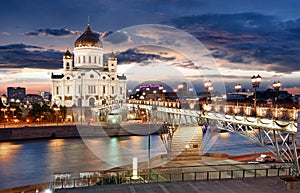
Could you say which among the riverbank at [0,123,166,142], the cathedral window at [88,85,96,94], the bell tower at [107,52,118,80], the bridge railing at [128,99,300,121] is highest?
the bell tower at [107,52,118,80]

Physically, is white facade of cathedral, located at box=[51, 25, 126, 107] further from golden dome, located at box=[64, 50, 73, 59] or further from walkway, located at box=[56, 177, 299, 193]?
walkway, located at box=[56, 177, 299, 193]

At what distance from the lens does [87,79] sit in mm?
75000

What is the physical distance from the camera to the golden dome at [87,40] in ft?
255

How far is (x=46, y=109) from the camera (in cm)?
5681

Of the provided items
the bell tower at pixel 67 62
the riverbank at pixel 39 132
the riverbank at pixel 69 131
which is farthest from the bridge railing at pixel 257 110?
the bell tower at pixel 67 62

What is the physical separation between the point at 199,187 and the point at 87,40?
69.5m

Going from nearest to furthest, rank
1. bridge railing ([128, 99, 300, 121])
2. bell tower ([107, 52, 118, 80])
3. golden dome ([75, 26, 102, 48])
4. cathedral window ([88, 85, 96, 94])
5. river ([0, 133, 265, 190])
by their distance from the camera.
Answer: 1. bridge railing ([128, 99, 300, 121])
2. river ([0, 133, 265, 190])
3. cathedral window ([88, 85, 96, 94])
4. golden dome ([75, 26, 102, 48])
5. bell tower ([107, 52, 118, 80])

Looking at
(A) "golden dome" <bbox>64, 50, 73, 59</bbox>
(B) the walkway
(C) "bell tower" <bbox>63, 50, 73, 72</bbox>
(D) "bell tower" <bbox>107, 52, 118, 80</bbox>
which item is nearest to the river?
(B) the walkway

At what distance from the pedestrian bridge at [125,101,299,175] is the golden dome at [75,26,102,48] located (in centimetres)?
5470

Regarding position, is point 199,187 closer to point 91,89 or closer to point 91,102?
point 91,102

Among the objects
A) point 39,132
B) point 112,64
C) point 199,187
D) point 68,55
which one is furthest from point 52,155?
point 112,64

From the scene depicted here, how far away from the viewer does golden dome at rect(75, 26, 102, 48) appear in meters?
77.6

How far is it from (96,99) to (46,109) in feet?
64.4

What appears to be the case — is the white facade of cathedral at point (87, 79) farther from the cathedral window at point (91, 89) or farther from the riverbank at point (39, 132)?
the riverbank at point (39, 132)
